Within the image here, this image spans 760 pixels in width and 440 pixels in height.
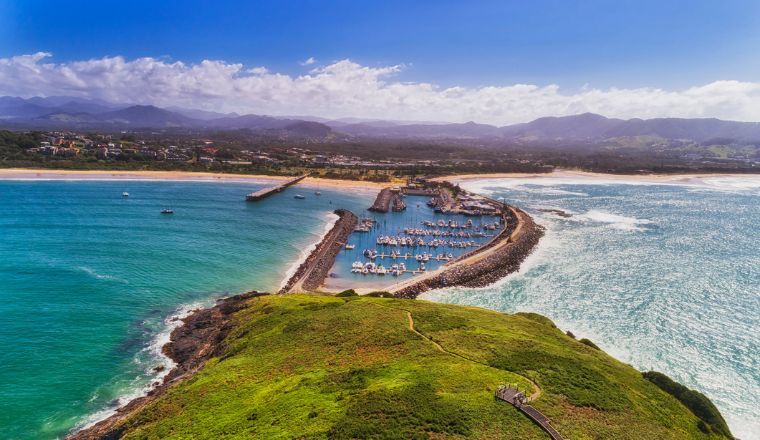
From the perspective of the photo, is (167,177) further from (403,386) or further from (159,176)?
(403,386)

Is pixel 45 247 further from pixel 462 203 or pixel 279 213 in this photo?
pixel 462 203

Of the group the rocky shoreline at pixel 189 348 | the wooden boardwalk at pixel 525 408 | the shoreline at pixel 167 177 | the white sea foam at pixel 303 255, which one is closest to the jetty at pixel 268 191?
the shoreline at pixel 167 177

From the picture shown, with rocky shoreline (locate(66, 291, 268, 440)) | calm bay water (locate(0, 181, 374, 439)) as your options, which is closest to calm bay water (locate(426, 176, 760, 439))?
rocky shoreline (locate(66, 291, 268, 440))

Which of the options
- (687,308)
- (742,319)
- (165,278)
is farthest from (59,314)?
(742,319)

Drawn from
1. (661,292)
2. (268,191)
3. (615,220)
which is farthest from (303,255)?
(615,220)

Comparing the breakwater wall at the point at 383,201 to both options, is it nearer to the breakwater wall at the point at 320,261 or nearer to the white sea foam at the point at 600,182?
the breakwater wall at the point at 320,261

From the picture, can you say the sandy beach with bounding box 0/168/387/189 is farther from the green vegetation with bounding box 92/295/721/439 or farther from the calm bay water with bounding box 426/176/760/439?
the green vegetation with bounding box 92/295/721/439
